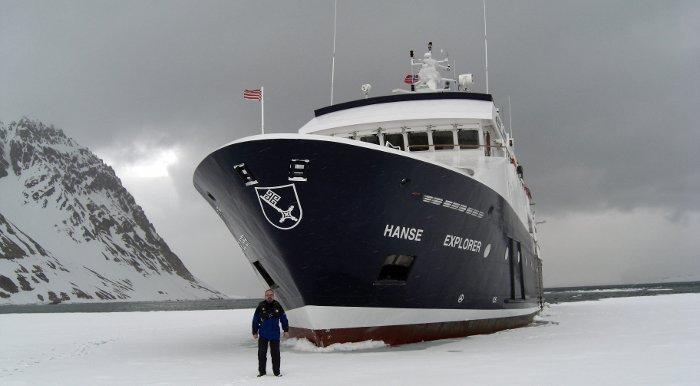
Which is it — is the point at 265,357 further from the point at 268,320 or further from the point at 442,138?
the point at 442,138

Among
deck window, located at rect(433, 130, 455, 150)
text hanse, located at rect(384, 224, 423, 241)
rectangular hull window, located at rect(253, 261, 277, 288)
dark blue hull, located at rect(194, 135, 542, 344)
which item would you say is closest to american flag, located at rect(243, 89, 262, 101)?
dark blue hull, located at rect(194, 135, 542, 344)

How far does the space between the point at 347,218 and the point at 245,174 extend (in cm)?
260

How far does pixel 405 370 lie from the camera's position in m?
10.2

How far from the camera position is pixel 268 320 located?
10555 mm

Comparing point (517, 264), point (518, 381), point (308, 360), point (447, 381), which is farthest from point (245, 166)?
point (517, 264)

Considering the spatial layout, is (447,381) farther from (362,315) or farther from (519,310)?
(519,310)

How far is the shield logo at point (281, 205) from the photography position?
12.7 meters

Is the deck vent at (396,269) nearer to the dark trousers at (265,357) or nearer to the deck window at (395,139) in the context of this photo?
the dark trousers at (265,357)

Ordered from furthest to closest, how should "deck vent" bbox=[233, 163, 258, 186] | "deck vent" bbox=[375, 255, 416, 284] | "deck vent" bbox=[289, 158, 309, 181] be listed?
"deck vent" bbox=[375, 255, 416, 284] → "deck vent" bbox=[233, 163, 258, 186] → "deck vent" bbox=[289, 158, 309, 181]

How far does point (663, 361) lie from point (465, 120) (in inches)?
402

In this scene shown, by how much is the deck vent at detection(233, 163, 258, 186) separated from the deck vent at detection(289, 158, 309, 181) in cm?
94

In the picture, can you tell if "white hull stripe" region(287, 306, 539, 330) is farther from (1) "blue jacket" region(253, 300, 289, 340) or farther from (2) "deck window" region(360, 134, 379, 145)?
(2) "deck window" region(360, 134, 379, 145)

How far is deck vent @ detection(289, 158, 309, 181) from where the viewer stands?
12500 mm

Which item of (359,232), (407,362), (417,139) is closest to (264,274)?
(359,232)
